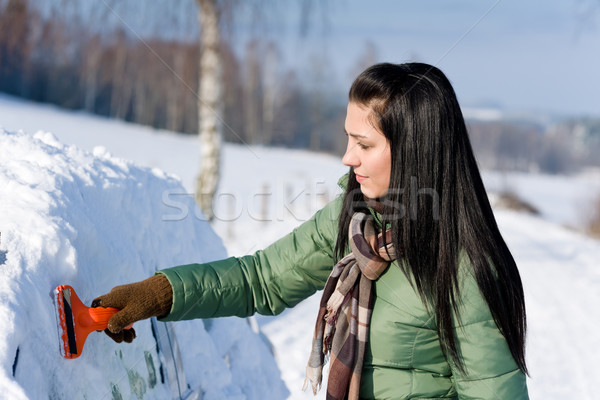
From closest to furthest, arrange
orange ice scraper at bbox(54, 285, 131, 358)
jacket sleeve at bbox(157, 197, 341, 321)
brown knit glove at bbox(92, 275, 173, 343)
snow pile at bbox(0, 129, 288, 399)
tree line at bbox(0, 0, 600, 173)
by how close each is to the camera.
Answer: snow pile at bbox(0, 129, 288, 399)
orange ice scraper at bbox(54, 285, 131, 358)
brown knit glove at bbox(92, 275, 173, 343)
jacket sleeve at bbox(157, 197, 341, 321)
tree line at bbox(0, 0, 600, 173)

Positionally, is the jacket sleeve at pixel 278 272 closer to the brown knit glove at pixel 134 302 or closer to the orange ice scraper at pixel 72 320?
the brown knit glove at pixel 134 302

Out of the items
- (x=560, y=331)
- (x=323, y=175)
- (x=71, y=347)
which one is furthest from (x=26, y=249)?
(x=323, y=175)

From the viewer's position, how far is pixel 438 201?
175 centimetres

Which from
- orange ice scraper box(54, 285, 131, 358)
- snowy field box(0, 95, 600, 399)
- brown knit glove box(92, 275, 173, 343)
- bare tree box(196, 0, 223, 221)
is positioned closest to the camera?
orange ice scraper box(54, 285, 131, 358)

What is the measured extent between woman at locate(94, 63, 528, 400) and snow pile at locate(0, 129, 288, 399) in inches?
7.3

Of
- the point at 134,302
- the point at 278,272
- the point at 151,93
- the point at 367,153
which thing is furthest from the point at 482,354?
the point at 151,93

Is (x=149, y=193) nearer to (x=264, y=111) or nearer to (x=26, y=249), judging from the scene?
(x=26, y=249)

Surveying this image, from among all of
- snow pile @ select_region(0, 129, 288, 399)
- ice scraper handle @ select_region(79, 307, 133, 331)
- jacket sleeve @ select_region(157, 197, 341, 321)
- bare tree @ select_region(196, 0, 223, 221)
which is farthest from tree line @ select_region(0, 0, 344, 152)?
ice scraper handle @ select_region(79, 307, 133, 331)

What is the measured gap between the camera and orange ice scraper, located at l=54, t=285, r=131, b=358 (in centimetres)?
160

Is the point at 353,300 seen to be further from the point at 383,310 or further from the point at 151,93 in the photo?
the point at 151,93

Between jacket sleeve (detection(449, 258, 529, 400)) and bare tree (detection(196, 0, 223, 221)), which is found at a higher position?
bare tree (detection(196, 0, 223, 221))

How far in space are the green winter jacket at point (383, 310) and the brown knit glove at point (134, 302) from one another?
0.03m

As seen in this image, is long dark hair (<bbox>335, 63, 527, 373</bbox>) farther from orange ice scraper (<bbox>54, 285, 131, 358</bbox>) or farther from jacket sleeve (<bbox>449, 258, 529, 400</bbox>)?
orange ice scraper (<bbox>54, 285, 131, 358</bbox>)

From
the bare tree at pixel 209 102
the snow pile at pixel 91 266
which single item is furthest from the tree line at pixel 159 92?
the snow pile at pixel 91 266
